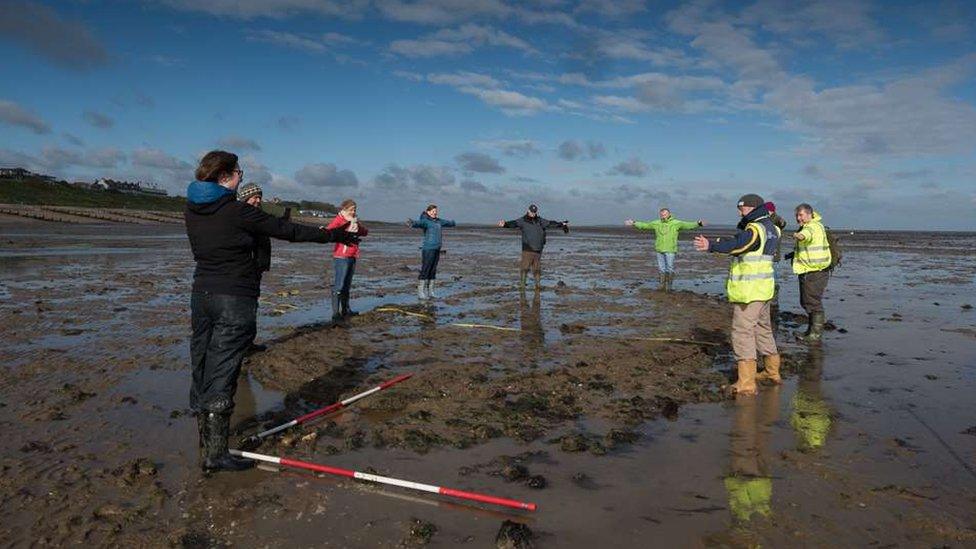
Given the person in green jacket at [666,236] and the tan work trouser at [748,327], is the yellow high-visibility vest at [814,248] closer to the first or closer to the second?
the tan work trouser at [748,327]

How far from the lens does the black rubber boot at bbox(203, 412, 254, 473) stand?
16.3 feet

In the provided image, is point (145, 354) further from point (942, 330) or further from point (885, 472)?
point (942, 330)

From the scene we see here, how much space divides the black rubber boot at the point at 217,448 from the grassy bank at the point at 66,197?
7507 centimetres

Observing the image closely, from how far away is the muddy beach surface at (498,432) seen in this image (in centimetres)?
425

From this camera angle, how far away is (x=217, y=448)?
499cm

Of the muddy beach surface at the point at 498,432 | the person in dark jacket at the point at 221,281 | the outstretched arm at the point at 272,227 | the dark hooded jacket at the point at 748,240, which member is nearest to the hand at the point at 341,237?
the outstretched arm at the point at 272,227

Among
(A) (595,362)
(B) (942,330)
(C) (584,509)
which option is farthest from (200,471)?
(B) (942,330)

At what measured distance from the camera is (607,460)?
5383 millimetres

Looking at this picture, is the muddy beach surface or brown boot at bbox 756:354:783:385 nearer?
the muddy beach surface

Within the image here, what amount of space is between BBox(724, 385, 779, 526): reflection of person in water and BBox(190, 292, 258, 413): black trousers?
4.04 metres

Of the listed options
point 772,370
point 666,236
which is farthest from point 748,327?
point 666,236

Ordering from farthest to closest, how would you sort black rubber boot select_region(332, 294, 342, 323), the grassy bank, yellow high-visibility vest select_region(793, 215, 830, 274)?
the grassy bank → black rubber boot select_region(332, 294, 342, 323) → yellow high-visibility vest select_region(793, 215, 830, 274)

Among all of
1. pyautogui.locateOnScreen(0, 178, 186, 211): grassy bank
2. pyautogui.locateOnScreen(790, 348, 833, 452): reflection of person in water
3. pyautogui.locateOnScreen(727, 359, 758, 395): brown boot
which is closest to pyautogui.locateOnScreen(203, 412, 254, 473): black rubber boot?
pyautogui.locateOnScreen(790, 348, 833, 452): reflection of person in water

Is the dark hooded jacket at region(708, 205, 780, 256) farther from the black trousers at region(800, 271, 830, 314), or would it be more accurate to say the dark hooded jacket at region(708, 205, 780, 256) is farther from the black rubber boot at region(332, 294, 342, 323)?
the black rubber boot at region(332, 294, 342, 323)
